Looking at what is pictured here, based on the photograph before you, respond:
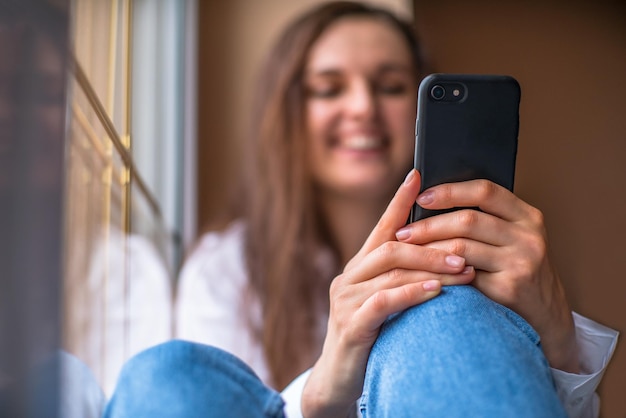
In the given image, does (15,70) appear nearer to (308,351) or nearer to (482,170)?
(482,170)

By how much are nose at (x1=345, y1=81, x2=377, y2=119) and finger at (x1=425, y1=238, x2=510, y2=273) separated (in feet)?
2.03

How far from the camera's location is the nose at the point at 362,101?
39.7 inches

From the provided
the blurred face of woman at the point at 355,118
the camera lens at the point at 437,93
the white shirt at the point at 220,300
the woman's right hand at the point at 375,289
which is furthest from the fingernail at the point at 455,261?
the blurred face of woman at the point at 355,118

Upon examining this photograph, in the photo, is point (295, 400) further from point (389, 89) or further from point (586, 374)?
point (389, 89)

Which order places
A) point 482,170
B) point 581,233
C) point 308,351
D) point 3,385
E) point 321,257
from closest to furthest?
point 3,385 < point 482,170 < point 308,351 < point 321,257 < point 581,233

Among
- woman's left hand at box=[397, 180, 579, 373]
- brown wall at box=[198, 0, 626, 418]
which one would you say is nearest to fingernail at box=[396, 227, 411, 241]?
woman's left hand at box=[397, 180, 579, 373]

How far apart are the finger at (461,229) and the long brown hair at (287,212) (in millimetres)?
507

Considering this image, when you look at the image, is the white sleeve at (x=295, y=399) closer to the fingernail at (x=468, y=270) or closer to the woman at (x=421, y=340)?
the woman at (x=421, y=340)

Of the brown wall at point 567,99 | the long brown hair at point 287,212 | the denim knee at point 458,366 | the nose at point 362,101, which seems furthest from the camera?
the brown wall at point 567,99

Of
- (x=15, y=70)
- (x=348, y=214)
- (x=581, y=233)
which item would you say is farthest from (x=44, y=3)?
(x=581, y=233)

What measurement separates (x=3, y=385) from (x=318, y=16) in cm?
89

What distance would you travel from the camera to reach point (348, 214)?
104cm

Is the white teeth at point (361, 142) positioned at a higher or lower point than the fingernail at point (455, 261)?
higher

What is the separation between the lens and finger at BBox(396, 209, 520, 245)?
1.34 feet
